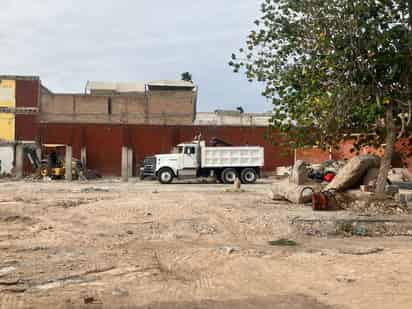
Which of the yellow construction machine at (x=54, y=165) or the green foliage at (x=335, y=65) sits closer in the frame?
the green foliage at (x=335, y=65)

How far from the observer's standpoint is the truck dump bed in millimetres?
34125

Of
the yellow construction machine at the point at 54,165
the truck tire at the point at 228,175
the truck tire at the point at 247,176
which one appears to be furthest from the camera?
the yellow construction machine at the point at 54,165

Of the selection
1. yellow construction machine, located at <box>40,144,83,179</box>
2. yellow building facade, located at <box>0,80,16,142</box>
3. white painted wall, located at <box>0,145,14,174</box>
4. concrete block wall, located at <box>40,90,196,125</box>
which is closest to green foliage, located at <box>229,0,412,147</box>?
yellow construction machine, located at <box>40,144,83,179</box>

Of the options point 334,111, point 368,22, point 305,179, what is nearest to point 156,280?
point 334,111

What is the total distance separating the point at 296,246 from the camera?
10773 millimetres

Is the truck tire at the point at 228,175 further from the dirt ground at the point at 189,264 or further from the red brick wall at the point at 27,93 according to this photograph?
the red brick wall at the point at 27,93

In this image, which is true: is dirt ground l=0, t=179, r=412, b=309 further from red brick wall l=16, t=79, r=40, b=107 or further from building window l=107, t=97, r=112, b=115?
building window l=107, t=97, r=112, b=115

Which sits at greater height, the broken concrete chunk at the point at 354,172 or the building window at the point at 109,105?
the building window at the point at 109,105

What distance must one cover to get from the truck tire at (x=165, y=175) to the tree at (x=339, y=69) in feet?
58.5

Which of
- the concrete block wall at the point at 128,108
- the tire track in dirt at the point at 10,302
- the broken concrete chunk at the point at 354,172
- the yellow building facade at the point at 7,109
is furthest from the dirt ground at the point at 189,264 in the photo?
the concrete block wall at the point at 128,108

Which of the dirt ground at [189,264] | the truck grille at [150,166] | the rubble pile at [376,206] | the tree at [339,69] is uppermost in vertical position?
the tree at [339,69]

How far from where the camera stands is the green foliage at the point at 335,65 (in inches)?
603

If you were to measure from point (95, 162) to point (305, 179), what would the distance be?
2578 centimetres

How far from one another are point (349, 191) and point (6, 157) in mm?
30819
